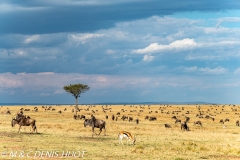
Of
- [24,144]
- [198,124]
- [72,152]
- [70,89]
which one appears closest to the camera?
[72,152]

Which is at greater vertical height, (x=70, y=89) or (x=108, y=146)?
(x=70, y=89)

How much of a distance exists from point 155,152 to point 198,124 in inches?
1708

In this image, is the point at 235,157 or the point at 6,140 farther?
the point at 6,140

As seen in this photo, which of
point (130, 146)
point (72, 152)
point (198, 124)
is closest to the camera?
point (72, 152)

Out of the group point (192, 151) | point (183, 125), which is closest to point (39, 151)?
point (192, 151)

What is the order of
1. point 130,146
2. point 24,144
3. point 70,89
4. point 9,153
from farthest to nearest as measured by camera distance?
point 70,89 → point 130,146 → point 24,144 → point 9,153

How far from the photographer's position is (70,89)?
331ft

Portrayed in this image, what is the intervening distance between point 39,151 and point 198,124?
47877 millimetres

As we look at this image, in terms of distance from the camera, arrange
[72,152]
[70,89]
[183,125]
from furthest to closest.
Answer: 1. [70,89]
2. [183,125]
3. [72,152]

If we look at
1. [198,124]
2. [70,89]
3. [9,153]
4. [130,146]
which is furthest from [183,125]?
[70,89]

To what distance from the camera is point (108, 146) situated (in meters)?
32.1

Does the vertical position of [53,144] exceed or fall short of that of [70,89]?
it falls short

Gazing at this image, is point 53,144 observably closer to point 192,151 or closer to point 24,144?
point 24,144

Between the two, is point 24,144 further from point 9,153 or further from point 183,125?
point 183,125
